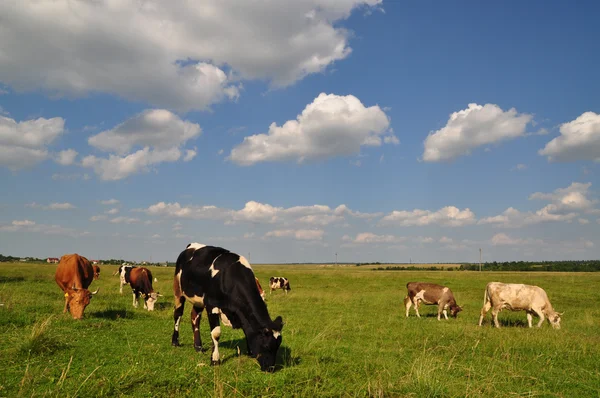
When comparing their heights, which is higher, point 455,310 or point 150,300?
point 150,300

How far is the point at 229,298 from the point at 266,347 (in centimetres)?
137

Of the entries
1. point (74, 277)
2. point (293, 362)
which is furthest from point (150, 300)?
point (293, 362)

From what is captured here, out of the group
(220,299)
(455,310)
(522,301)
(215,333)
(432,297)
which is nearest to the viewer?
(215,333)

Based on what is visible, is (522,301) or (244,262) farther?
(522,301)

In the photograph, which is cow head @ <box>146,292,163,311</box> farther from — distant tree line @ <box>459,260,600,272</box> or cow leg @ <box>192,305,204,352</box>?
distant tree line @ <box>459,260,600,272</box>

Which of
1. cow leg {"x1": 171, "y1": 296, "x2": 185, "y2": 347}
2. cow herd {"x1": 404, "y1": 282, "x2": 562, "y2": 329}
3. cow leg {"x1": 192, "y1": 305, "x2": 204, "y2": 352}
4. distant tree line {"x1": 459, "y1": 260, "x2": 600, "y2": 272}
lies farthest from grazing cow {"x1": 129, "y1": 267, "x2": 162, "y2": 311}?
distant tree line {"x1": 459, "y1": 260, "x2": 600, "y2": 272}

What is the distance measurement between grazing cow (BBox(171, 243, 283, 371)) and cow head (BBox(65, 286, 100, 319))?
4.89 metres

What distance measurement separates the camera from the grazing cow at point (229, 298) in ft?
25.8

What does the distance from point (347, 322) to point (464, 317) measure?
770cm

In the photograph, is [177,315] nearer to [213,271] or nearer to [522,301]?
[213,271]

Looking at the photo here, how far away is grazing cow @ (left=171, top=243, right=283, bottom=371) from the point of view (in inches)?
310

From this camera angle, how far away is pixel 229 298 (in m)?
8.48

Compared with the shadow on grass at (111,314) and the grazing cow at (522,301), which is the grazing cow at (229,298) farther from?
the grazing cow at (522,301)

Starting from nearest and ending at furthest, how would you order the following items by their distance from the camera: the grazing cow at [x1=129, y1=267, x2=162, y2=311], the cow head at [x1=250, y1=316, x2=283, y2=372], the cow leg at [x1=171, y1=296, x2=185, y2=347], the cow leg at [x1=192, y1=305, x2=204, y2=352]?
the cow head at [x1=250, y1=316, x2=283, y2=372] < the cow leg at [x1=192, y1=305, x2=204, y2=352] < the cow leg at [x1=171, y1=296, x2=185, y2=347] < the grazing cow at [x1=129, y1=267, x2=162, y2=311]
